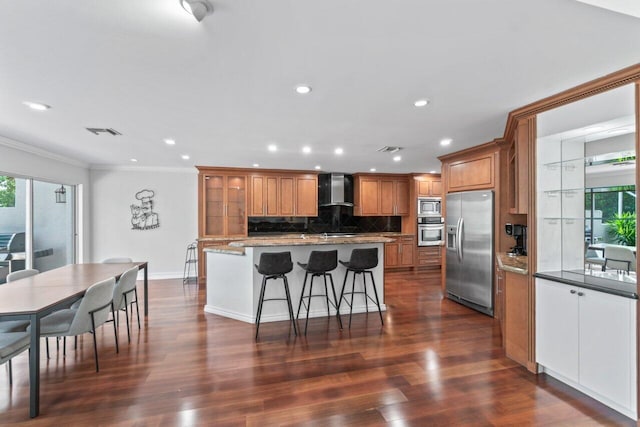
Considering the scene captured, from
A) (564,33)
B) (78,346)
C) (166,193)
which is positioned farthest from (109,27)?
(166,193)

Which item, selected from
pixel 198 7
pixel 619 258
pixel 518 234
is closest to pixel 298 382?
pixel 198 7

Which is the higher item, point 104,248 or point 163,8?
point 163,8

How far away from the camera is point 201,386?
2377mm

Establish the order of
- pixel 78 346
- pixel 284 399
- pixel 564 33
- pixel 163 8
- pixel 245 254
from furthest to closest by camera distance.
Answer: pixel 245 254 < pixel 78 346 < pixel 284 399 < pixel 564 33 < pixel 163 8

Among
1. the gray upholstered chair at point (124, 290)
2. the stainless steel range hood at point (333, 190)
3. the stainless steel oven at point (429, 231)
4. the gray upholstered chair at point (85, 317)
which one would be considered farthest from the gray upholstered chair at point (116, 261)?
the stainless steel oven at point (429, 231)

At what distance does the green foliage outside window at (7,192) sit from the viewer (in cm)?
408

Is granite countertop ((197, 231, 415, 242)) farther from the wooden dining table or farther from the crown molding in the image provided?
the crown molding

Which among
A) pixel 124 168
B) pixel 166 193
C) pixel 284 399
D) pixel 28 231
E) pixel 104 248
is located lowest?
pixel 284 399

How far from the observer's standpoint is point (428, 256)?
7.06 metres

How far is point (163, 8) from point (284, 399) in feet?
8.23

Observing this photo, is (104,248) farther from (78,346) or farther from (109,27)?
(109,27)

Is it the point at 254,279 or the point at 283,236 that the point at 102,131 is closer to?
the point at 254,279

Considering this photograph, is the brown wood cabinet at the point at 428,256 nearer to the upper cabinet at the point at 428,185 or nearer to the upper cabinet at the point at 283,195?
the upper cabinet at the point at 428,185

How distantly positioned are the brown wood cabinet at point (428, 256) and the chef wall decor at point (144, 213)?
5845 mm
